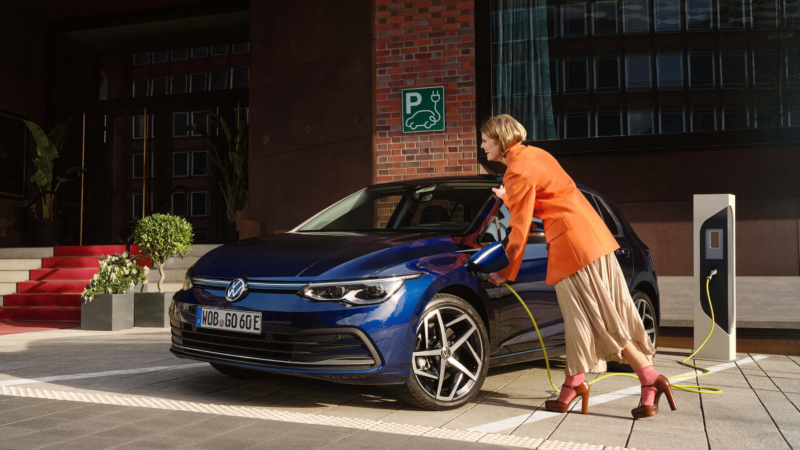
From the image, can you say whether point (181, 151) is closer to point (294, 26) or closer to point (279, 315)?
point (294, 26)

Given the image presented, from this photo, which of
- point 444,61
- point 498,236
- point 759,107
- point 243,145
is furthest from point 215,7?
point 498,236

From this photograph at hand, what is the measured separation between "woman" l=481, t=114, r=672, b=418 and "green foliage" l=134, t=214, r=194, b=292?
621 centimetres

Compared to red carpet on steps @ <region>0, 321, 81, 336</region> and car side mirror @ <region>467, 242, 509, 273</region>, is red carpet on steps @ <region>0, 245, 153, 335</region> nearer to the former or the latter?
red carpet on steps @ <region>0, 321, 81, 336</region>

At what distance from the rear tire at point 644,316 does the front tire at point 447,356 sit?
1.95m

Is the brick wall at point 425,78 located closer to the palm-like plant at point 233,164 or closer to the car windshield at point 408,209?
the car windshield at point 408,209

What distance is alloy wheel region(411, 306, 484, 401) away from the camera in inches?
166

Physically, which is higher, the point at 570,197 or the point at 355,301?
the point at 570,197

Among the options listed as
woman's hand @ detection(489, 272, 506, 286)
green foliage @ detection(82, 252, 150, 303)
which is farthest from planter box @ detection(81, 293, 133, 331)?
woman's hand @ detection(489, 272, 506, 286)

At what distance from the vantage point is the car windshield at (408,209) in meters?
5.13

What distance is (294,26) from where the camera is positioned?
459 inches

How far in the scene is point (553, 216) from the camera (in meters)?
4.28

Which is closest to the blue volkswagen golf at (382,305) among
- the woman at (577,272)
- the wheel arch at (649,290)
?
the woman at (577,272)

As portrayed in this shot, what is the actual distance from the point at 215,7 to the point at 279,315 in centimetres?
1160

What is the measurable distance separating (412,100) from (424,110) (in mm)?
226
